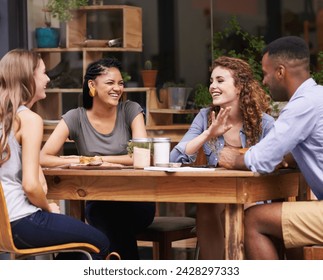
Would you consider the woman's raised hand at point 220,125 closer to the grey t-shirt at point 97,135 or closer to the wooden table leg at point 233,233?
the wooden table leg at point 233,233

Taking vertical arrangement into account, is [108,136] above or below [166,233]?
above

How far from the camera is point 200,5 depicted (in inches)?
309

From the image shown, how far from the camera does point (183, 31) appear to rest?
25.5 ft

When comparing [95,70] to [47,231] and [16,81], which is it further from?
[47,231]

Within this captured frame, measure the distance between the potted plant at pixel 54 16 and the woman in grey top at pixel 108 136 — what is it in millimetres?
1535

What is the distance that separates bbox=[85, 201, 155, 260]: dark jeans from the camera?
5.98 meters

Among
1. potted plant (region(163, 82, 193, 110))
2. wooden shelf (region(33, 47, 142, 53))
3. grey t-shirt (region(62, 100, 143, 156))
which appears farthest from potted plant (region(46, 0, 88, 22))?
grey t-shirt (region(62, 100, 143, 156))

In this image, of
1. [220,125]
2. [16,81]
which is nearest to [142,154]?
[220,125]

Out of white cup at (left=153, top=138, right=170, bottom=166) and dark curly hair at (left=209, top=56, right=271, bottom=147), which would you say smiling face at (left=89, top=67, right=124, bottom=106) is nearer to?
dark curly hair at (left=209, top=56, right=271, bottom=147)

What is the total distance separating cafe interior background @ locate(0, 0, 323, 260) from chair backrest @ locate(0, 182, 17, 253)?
2952 mm

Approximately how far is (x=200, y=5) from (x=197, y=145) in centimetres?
251

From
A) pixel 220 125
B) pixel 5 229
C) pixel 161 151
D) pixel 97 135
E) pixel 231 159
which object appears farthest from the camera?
pixel 97 135

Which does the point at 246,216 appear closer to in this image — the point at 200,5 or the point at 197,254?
the point at 197,254

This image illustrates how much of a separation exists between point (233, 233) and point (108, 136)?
4.42ft
